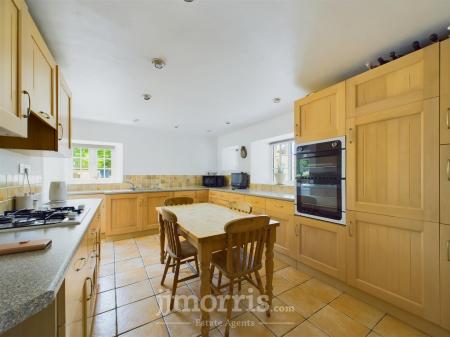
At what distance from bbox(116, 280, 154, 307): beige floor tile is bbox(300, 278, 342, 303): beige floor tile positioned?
154 cm

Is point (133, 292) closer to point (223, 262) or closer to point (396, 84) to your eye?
point (223, 262)

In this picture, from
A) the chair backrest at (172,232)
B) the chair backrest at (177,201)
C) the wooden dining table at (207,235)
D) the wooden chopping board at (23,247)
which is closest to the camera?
the wooden chopping board at (23,247)

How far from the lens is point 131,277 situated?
2172mm

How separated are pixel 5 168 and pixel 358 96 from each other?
290 centimetres

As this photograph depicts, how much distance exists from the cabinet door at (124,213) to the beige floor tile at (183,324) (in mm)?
2202

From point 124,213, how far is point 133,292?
1.78m

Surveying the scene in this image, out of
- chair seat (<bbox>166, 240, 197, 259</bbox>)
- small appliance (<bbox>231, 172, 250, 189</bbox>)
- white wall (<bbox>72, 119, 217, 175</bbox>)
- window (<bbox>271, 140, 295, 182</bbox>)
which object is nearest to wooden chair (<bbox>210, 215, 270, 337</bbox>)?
chair seat (<bbox>166, 240, 197, 259</bbox>)

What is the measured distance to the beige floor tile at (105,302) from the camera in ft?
5.47

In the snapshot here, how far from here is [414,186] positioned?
1456 millimetres

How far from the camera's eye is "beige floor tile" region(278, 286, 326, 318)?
1.69 meters

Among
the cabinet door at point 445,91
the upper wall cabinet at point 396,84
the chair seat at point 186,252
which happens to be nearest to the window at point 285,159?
the upper wall cabinet at point 396,84

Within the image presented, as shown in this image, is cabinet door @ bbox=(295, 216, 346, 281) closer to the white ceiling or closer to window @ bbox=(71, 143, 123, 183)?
the white ceiling

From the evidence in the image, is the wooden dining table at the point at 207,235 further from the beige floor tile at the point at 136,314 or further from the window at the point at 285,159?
the window at the point at 285,159

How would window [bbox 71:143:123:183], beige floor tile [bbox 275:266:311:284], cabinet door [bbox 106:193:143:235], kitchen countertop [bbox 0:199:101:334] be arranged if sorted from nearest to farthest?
kitchen countertop [bbox 0:199:101:334], beige floor tile [bbox 275:266:311:284], cabinet door [bbox 106:193:143:235], window [bbox 71:143:123:183]
